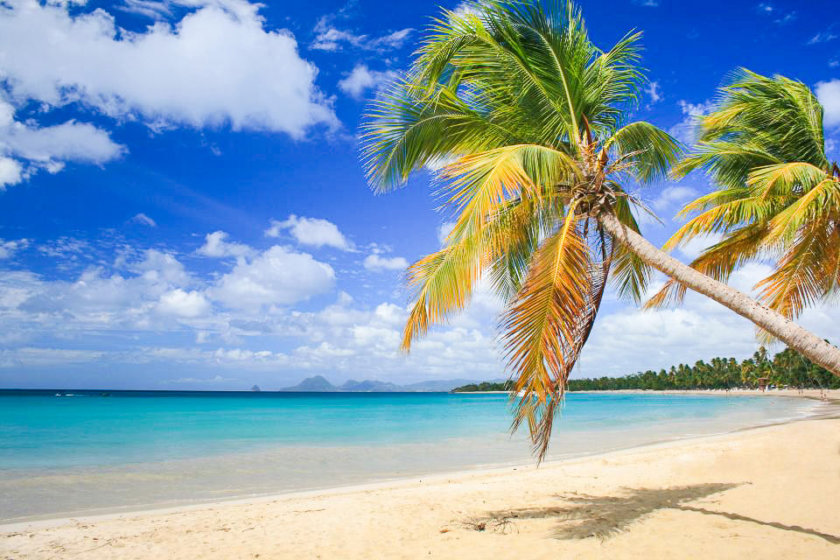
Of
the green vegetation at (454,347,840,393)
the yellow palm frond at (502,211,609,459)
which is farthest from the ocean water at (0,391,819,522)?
the green vegetation at (454,347,840,393)

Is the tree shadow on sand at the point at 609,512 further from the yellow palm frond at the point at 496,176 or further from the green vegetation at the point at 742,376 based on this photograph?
the green vegetation at the point at 742,376

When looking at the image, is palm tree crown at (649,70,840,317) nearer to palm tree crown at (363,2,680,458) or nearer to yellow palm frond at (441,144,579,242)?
palm tree crown at (363,2,680,458)

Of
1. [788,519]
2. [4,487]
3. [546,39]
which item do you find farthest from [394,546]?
[4,487]

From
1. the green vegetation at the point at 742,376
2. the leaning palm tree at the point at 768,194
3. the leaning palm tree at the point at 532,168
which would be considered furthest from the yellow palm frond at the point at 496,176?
the green vegetation at the point at 742,376

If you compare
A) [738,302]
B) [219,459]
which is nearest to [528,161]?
[738,302]

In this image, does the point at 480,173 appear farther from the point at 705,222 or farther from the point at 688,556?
the point at 688,556

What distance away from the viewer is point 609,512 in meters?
6.05

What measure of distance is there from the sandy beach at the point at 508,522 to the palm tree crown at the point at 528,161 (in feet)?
4.63

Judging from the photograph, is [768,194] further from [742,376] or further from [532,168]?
[742,376]

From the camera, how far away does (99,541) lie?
5551mm

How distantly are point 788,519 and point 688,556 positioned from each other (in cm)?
207

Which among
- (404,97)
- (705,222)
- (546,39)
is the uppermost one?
(546,39)

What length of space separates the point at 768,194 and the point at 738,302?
288 cm

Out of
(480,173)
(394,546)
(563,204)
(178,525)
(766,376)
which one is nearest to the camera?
(480,173)
